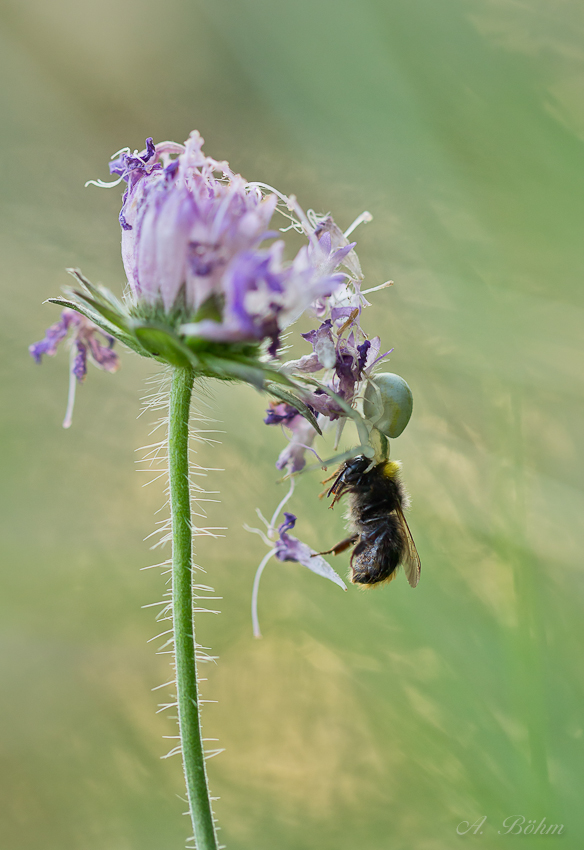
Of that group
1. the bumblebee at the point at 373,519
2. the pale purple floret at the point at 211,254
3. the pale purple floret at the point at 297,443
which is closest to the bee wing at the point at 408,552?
the bumblebee at the point at 373,519

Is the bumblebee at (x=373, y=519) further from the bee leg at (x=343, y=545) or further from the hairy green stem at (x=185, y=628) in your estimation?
the hairy green stem at (x=185, y=628)

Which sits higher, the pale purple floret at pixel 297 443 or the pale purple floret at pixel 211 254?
the pale purple floret at pixel 211 254

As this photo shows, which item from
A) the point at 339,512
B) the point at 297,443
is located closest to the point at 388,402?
the point at 297,443

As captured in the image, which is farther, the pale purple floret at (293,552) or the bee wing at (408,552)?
the bee wing at (408,552)

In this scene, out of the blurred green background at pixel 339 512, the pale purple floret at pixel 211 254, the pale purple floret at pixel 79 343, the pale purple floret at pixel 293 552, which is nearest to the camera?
the pale purple floret at pixel 211 254

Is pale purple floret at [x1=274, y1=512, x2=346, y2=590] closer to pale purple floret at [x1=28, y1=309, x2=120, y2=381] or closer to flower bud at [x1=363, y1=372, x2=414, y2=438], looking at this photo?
flower bud at [x1=363, y1=372, x2=414, y2=438]

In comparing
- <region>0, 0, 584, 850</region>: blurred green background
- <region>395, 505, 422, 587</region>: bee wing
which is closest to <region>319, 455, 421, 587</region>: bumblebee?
<region>395, 505, 422, 587</region>: bee wing

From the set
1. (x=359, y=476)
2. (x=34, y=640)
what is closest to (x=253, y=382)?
(x=359, y=476)
